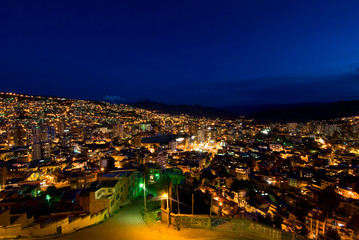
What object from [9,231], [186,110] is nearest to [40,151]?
[9,231]

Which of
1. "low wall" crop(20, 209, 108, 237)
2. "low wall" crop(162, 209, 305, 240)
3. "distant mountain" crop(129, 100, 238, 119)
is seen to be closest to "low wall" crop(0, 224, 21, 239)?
"low wall" crop(20, 209, 108, 237)

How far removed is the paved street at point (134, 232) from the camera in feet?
13.2

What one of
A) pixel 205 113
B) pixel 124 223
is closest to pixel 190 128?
pixel 124 223

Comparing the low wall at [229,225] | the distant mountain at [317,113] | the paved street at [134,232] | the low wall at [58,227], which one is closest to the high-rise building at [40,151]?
the paved street at [134,232]

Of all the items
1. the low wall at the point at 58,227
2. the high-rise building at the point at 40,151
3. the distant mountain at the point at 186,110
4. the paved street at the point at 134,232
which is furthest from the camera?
the distant mountain at the point at 186,110

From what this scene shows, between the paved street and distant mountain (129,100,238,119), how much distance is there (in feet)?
253

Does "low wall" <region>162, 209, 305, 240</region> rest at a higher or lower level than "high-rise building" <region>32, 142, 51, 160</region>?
higher

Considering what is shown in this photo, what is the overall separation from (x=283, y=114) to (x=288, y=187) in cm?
5889

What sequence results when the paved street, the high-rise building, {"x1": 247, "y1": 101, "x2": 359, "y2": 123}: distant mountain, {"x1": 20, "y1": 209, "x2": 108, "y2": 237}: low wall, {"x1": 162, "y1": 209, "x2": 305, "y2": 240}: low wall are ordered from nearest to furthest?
1. {"x1": 162, "y1": 209, "x2": 305, "y2": 240}: low wall
2. the paved street
3. {"x1": 20, "y1": 209, "x2": 108, "y2": 237}: low wall
4. the high-rise building
5. {"x1": 247, "y1": 101, "x2": 359, "y2": 123}: distant mountain

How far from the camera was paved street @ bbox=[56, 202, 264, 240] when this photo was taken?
402cm

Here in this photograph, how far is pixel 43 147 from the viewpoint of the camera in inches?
642

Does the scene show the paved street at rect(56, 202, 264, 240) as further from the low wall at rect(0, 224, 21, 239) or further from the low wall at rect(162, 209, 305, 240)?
the low wall at rect(0, 224, 21, 239)

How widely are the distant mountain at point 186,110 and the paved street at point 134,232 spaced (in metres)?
77.2

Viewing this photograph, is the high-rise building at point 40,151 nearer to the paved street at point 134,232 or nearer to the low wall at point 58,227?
the paved street at point 134,232
